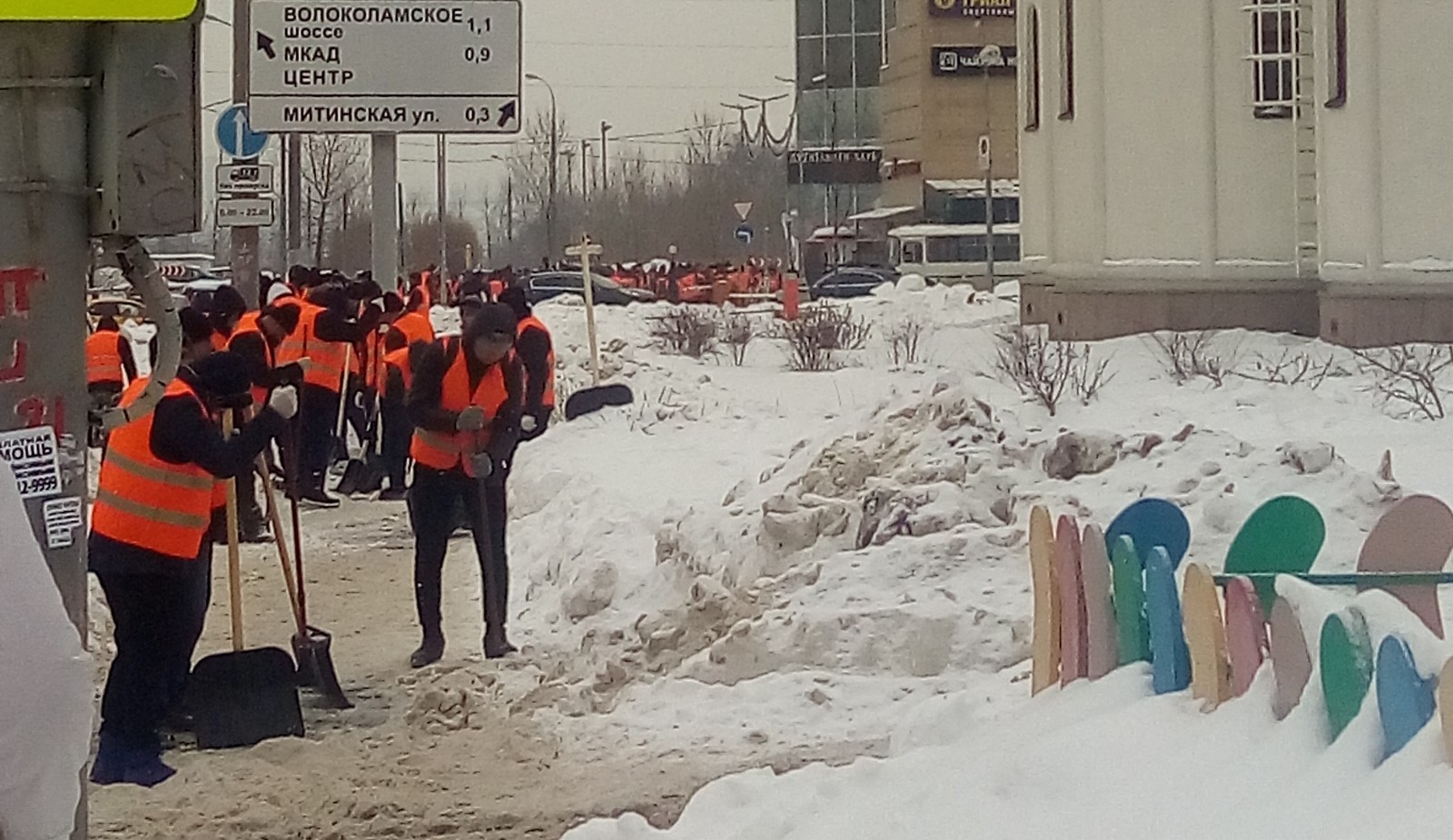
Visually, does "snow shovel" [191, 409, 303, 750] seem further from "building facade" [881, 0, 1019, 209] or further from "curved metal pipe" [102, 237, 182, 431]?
"building facade" [881, 0, 1019, 209]

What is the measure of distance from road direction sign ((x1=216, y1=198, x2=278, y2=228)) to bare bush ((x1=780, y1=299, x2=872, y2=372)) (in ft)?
20.1

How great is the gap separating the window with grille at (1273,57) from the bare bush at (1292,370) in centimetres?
312

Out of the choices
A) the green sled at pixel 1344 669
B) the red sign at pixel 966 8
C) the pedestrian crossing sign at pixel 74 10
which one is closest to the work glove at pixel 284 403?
the pedestrian crossing sign at pixel 74 10

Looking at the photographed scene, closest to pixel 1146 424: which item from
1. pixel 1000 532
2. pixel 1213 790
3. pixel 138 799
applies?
pixel 1000 532

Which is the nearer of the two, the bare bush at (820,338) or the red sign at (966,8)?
the bare bush at (820,338)

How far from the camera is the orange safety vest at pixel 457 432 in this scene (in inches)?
374

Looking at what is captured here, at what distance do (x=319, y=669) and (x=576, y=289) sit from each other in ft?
137

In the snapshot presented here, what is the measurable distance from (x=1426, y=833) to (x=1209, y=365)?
1326cm

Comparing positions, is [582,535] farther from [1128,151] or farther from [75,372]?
[1128,151]

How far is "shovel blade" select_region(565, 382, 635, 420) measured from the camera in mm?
18391

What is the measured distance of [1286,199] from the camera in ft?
65.4

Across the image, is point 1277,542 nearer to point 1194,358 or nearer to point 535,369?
point 535,369

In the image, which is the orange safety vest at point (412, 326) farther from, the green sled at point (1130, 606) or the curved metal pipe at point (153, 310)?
the curved metal pipe at point (153, 310)

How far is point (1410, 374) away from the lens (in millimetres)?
13695
